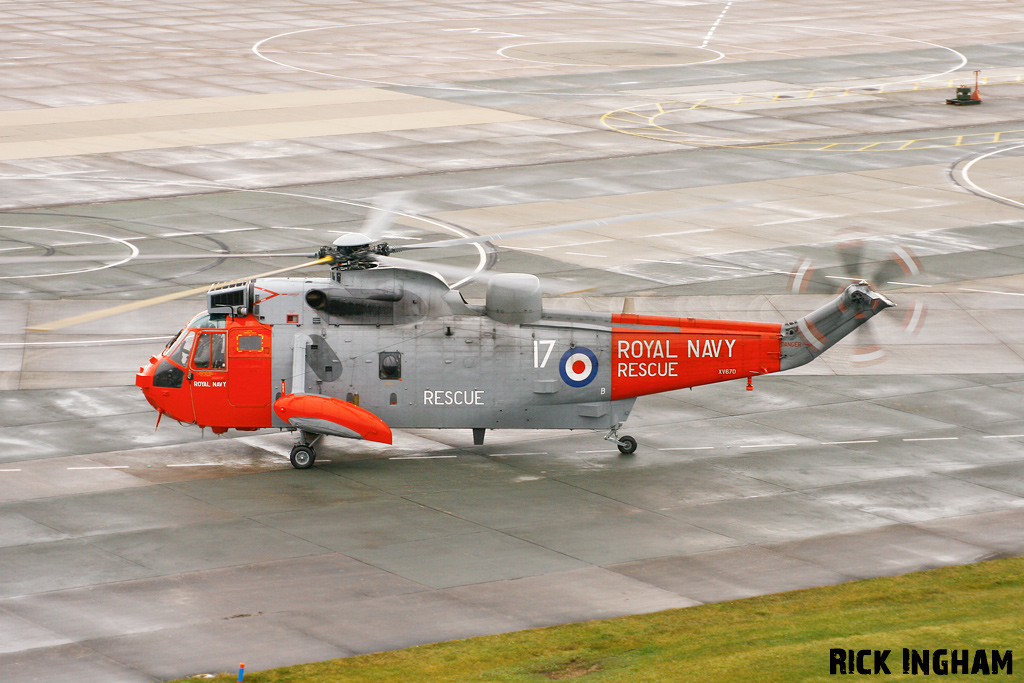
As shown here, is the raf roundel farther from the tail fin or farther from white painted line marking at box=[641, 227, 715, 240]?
white painted line marking at box=[641, 227, 715, 240]

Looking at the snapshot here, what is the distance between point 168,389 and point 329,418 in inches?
142

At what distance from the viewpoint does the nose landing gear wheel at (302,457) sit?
29359 mm

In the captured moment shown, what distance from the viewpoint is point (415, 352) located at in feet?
96.8

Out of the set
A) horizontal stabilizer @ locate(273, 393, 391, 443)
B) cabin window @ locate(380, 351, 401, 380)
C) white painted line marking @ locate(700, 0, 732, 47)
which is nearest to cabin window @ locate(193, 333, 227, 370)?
horizontal stabilizer @ locate(273, 393, 391, 443)

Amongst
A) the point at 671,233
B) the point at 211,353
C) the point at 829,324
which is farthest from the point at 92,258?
the point at 829,324

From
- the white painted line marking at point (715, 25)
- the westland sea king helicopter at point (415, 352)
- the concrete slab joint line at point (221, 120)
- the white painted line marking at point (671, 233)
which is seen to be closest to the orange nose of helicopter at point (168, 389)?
the westland sea king helicopter at point (415, 352)

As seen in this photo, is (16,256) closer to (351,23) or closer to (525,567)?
(525,567)

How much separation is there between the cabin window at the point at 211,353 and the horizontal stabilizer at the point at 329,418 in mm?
1592

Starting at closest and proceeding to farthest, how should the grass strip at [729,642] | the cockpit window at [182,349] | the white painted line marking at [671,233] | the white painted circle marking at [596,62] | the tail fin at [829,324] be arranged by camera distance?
the grass strip at [729,642], the tail fin at [829,324], the cockpit window at [182,349], the white painted line marking at [671,233], the white painted circle marking at [596,62]

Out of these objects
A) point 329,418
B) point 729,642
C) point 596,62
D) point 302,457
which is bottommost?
point 729,642

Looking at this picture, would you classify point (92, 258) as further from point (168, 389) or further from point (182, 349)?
point (168, 389)

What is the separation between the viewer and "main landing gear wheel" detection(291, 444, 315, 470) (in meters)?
29.4

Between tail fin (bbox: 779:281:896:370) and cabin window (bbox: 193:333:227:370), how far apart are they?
11.7 metres

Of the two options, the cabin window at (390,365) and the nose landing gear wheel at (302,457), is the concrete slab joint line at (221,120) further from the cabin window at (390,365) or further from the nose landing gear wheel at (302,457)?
the cabin window at (390,365)
